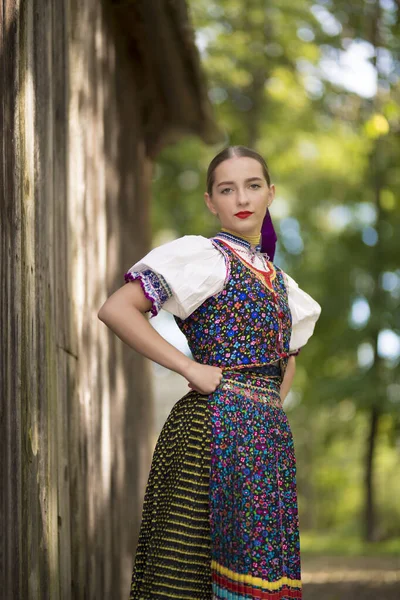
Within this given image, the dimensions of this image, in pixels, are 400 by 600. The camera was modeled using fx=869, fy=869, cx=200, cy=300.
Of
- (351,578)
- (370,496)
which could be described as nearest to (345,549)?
(370,496)

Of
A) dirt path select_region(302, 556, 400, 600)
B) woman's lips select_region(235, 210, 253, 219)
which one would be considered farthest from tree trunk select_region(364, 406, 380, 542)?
woman's lips select_region(235, 210, 253, 219)

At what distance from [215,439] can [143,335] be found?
380mm

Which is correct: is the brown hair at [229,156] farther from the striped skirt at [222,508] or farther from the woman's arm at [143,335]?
the striped skirt at [222,508]

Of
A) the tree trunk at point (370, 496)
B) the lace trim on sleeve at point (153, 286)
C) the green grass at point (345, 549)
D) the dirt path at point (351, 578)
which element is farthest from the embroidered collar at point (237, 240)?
the tree trunk at point (370, 496)

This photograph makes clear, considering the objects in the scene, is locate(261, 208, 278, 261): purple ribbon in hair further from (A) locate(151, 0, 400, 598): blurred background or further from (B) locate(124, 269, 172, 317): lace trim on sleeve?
(A) locate(151, 0, 400, 598): blurred background

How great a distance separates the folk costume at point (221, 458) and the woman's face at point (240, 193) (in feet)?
0.48

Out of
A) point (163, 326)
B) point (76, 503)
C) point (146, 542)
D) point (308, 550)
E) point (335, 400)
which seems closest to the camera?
point (146, 542)

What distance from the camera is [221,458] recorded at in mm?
2592

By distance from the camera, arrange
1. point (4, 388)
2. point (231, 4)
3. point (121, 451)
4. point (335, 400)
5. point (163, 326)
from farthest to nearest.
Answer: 1. point (163, 326)
2. point (231, 4)
3. point (335, 400)
4. point (121, 451)
5. point (4, 388)

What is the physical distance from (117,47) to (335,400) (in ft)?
22.8

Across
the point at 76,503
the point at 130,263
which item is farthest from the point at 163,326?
the point at 76,503

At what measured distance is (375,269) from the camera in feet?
38.6

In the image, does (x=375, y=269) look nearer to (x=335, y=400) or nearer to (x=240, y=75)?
(x=335, y=400)

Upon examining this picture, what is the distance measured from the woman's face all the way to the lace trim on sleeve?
38 centimetres
